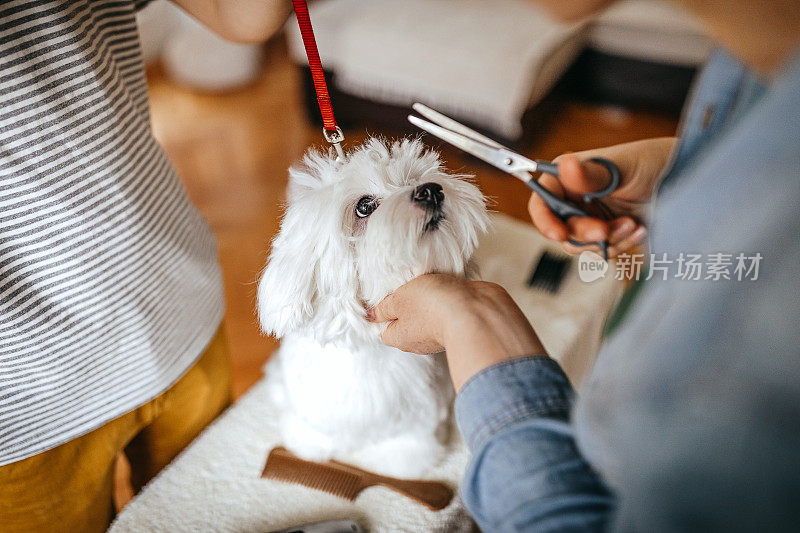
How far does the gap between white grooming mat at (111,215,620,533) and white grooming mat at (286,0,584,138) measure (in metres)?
1.46

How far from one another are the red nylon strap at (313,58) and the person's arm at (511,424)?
0.28 meters

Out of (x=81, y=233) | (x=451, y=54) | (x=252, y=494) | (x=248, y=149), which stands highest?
(x=81, y=233)

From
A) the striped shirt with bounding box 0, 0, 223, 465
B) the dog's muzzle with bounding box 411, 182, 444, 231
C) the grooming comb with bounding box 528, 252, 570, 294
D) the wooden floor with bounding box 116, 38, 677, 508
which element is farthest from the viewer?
the wooden floor with bounding box 116, 38, 677, 508

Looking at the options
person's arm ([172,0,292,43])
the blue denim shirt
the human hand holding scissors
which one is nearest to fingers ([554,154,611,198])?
the human hand holding scissors

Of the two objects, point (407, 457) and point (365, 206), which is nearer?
point (365, 206)

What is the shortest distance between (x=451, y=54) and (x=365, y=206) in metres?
1.77

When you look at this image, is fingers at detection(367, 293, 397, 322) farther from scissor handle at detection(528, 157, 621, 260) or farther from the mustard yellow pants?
the mustard yellow pants

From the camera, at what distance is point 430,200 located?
0.68 m

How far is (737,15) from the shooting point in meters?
0.39

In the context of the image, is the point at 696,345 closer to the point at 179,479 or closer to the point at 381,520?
the point at 381,520

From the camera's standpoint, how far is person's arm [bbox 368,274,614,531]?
0.38m

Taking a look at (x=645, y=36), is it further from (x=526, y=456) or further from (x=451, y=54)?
(x=526, y=456)

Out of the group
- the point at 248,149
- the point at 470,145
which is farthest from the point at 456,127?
the point at 248,149

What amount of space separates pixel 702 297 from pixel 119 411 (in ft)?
2.54
